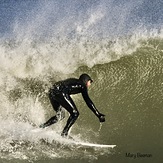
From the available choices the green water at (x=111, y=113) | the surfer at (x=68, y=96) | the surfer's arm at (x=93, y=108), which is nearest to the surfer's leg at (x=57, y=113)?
the surfer at (x=68, y=96)

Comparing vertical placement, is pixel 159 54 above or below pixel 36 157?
above

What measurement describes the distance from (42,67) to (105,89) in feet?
6.59

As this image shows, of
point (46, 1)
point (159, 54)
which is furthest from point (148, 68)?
point (46, 1)

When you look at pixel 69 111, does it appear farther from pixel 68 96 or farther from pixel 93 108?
pixel 93 108

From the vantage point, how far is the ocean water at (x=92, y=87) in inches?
268

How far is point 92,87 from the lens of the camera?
9211 mm

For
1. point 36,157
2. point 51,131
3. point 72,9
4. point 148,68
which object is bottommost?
point 36,157

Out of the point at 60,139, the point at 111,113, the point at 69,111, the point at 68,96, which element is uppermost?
the point at 111,113

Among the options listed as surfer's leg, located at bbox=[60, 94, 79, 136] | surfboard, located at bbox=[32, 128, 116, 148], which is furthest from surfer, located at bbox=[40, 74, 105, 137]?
surfboard, located at bbox=[32, 128, 116, 148]

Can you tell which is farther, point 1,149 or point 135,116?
point 135,116

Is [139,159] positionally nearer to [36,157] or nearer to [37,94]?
[36,157]

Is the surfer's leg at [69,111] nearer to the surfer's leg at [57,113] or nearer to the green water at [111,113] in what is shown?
the surfer's leg at [57,113]

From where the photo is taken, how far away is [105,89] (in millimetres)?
9070

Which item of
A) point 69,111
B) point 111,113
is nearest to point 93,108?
point 69,111
